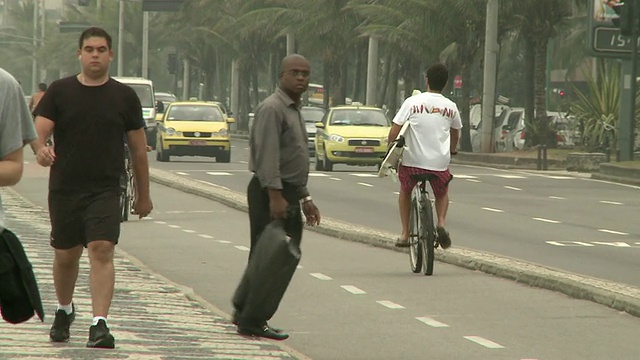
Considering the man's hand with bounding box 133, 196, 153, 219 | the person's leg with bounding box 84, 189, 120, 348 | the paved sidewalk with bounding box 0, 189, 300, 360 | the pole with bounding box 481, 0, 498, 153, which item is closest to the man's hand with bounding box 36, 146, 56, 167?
the person's leg with bounding box 84, 189, 120, 348

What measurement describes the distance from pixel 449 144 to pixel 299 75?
15.1 ft

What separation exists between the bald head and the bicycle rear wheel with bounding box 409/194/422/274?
14.0 ft

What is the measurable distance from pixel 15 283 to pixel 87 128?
9.17ft

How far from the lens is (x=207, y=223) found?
845 inches

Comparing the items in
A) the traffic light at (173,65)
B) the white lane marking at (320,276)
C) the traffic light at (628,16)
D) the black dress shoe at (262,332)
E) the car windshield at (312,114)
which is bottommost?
the white lane marking at (320,276)

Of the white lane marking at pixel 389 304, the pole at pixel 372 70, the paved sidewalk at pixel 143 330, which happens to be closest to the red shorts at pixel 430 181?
the white lane marking at pixel 389 304

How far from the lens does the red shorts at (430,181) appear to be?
14.6 m

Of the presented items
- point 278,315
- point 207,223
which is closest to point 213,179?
point 207,223

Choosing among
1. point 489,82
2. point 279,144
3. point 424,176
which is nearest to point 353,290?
point 424,176

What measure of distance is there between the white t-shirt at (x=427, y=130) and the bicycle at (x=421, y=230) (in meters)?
0.14

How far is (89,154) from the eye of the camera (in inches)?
362

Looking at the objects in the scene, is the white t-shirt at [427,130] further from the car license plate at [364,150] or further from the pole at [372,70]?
the pole at [372,70]

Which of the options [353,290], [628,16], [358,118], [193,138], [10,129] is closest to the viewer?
[10,129]

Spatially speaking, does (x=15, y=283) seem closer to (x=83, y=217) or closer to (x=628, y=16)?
(x=83, y=217)
